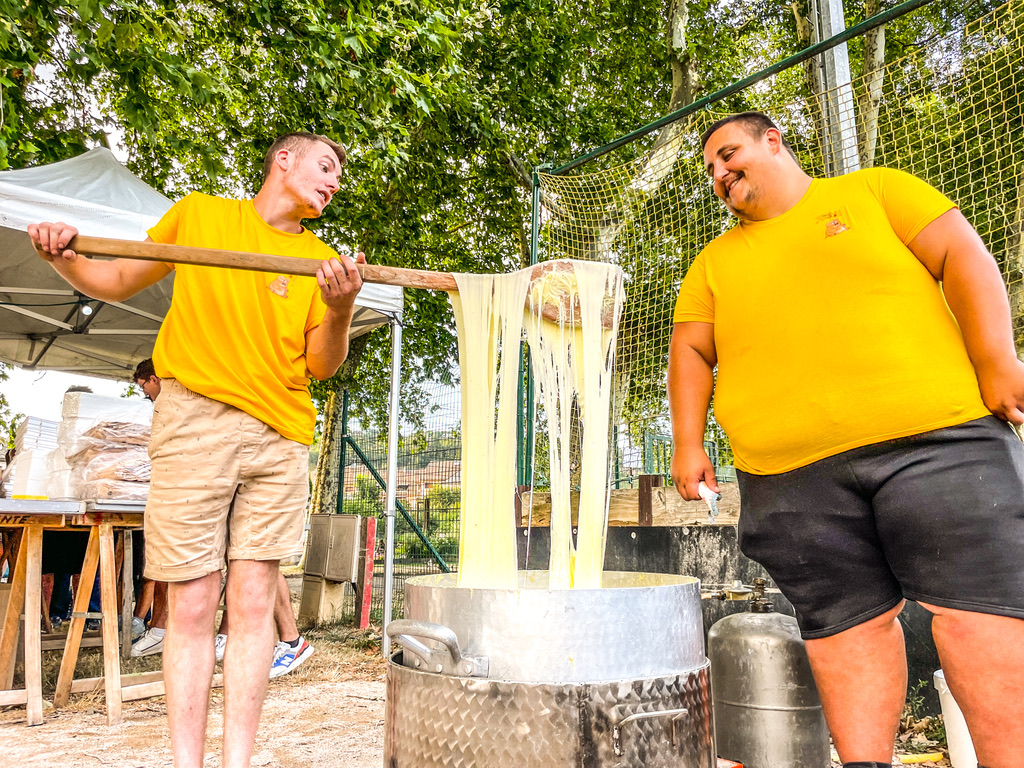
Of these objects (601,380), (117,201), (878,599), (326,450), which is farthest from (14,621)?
(326,450)

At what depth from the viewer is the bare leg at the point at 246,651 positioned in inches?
73.4

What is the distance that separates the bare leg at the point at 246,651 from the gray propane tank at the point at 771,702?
4.67ft

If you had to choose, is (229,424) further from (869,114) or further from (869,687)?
(869,114)

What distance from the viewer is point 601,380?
194 centimetres

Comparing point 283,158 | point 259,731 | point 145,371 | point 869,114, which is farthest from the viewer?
point 145,371

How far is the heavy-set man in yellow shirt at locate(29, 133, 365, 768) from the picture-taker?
1.89m

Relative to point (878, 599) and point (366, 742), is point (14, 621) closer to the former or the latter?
point (366, 742)

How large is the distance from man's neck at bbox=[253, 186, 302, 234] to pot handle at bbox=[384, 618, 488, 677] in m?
1.42

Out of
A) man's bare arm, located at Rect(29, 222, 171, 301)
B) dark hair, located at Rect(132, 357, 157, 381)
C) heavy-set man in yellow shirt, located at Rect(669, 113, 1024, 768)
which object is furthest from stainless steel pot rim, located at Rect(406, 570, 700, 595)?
dark hair, located at Rect(132, 357, 157, 381)

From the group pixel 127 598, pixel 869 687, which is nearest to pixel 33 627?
pixel 127 598

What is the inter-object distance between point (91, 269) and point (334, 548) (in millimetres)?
4761

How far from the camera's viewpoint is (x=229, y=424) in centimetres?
199

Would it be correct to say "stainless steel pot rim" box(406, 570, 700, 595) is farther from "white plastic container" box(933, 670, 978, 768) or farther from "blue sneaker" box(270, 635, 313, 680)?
"blue sneaker" box(270, 635, 313, 680)

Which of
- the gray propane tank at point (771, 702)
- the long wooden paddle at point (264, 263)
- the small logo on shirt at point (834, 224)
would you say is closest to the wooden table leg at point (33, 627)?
the long wooden paddle at point (264, 263)
